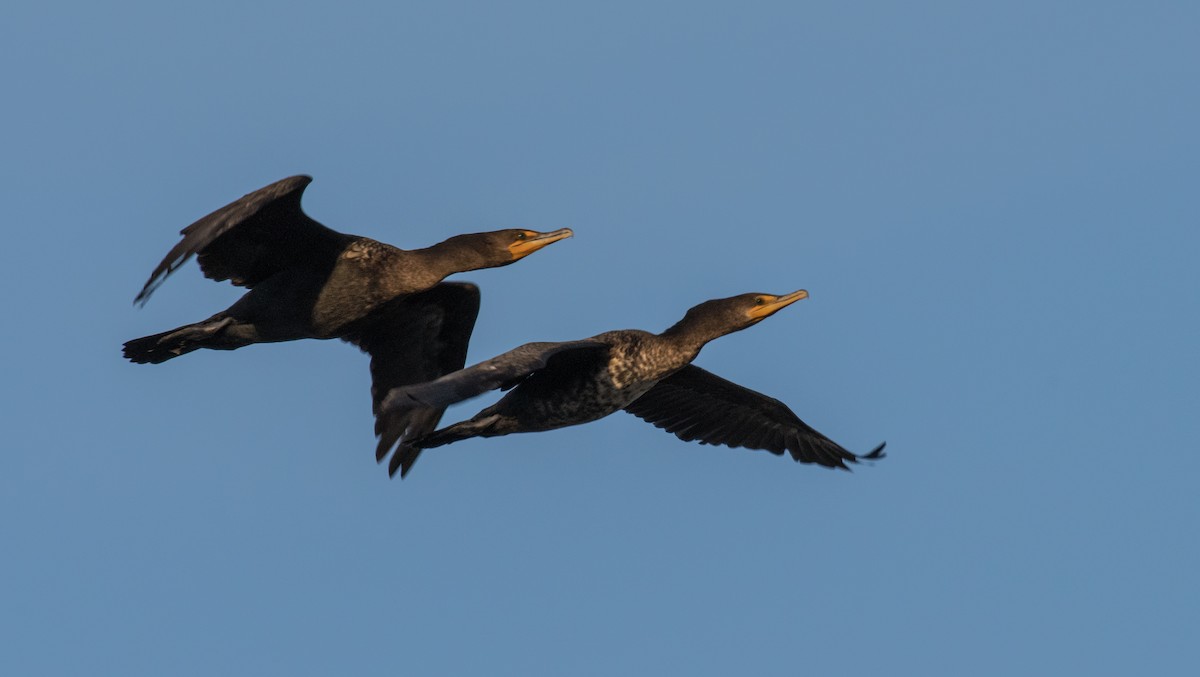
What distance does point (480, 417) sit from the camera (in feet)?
53.0

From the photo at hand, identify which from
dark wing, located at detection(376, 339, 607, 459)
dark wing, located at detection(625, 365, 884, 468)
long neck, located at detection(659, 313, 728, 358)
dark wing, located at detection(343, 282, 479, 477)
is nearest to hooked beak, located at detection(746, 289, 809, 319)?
long neck, located at detection(659, 313, 728, 358)

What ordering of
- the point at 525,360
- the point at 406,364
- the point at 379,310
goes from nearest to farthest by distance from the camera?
the point at 525,360 < the point at 379,310 < the point at 406,364

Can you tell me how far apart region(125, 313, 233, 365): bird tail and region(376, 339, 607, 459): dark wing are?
3.22 m

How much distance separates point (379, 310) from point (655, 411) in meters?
2.80

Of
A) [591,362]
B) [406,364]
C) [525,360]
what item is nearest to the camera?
[525,360]

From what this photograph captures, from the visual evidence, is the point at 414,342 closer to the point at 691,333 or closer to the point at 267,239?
the point at 267,239

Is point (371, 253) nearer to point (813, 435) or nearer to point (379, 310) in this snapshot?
point (379, 310)

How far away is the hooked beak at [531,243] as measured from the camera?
56.4 ft

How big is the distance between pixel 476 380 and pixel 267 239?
11.9 feet

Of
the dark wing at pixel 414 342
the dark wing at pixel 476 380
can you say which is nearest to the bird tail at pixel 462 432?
the dark wing at pixel 476 380

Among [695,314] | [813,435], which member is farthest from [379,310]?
[813,435]

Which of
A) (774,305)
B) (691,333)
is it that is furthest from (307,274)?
(774,305)

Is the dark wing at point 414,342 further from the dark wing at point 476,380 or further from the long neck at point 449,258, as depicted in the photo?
the dark wing at point 476,380

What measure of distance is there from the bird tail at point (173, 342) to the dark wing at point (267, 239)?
0.44 meters
